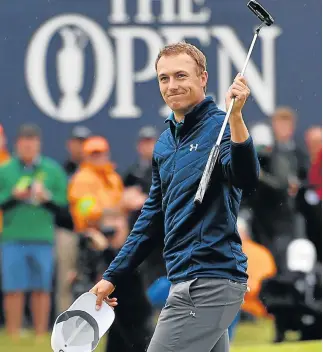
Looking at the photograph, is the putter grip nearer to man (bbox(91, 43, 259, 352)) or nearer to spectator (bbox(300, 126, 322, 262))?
man (bbox(91, 43, 259, 352))

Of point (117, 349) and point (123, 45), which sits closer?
point (117, 349)

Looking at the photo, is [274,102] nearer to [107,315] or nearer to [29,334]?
[29,334]

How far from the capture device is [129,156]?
11742 mm

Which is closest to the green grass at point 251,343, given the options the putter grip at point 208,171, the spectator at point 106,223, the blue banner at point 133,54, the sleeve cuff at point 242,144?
the spectator at point 106,223

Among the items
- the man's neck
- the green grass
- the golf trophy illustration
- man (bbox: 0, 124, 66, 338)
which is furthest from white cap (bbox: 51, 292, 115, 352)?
the golf trophy illustration

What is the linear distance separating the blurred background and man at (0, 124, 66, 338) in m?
0.01

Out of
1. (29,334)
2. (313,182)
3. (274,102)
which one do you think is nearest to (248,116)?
(274,102)

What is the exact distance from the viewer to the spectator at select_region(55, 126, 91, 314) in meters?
11.1

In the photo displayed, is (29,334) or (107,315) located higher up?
(107,315)

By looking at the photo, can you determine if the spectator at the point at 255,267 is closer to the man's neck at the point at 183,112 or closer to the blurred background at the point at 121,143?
the blurred background at the point at 121,143

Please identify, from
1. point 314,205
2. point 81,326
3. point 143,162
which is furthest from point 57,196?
point 81,326

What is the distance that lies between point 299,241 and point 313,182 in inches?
21.2

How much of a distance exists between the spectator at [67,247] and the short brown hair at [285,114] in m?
1.69

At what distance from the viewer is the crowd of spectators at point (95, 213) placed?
1070 cm
